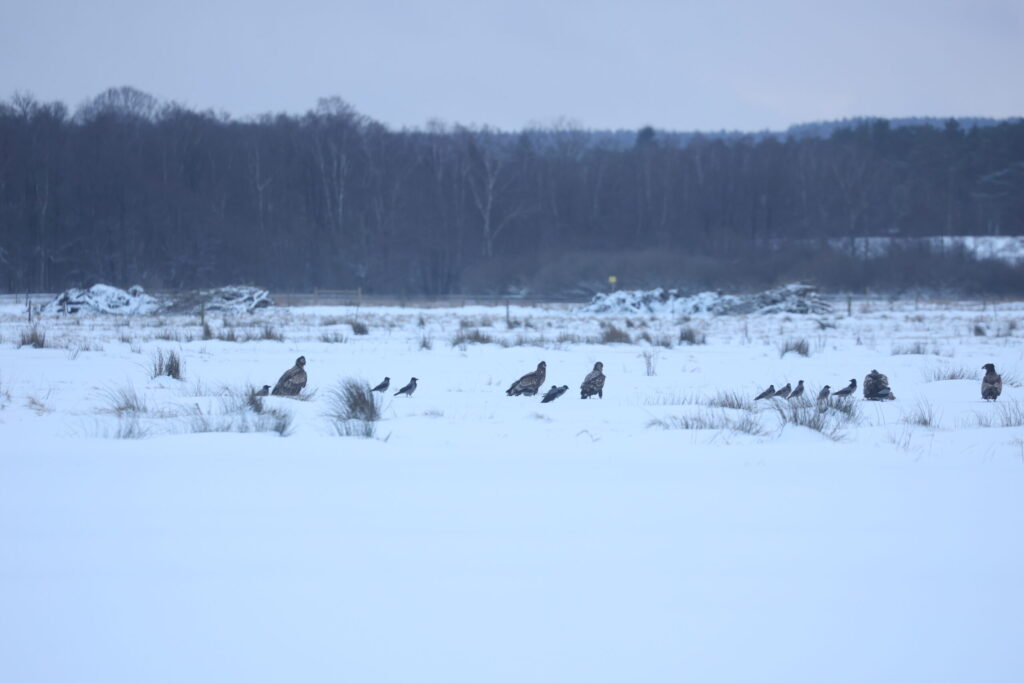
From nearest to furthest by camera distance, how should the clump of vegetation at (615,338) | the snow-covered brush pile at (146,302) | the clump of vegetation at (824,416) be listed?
1. the clump of vegetation at (824,416)
2. the clump of vegetation at (615,338)
3. the snow-covered brush pile at (146,302)

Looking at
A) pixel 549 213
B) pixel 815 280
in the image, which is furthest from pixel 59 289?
pixel 815 280

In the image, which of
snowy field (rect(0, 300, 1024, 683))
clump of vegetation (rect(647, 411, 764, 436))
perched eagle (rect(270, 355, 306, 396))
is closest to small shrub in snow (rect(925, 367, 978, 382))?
snowy field (rect(0, 300, 1024, 683))

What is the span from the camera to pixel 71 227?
6412 centimetres

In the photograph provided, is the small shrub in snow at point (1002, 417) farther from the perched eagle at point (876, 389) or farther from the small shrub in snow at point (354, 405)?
the small shrub in snow at point (354, 405)

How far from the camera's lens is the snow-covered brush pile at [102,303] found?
134 feet

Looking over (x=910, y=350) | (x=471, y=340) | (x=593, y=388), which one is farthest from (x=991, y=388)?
(x=471, y=340)

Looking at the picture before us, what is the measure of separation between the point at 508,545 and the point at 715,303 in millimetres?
43142

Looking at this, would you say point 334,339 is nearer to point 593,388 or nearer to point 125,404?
point 593,388

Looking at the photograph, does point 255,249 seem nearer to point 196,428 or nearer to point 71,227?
point 71,227

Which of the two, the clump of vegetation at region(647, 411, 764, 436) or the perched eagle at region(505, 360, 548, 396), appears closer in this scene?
the clump of vegetation at region(647, 411, 764, 436)

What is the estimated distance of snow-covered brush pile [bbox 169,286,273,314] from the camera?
4325cm

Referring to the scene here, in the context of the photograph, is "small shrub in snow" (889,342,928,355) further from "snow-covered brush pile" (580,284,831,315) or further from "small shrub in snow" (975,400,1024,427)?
"snow-covered brush pile" (580,284,831,315)

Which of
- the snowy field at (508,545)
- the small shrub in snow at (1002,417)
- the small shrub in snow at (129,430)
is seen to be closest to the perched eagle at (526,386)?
the snowy field at (508,545)

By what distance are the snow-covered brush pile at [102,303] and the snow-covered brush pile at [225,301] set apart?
1.17 meters
